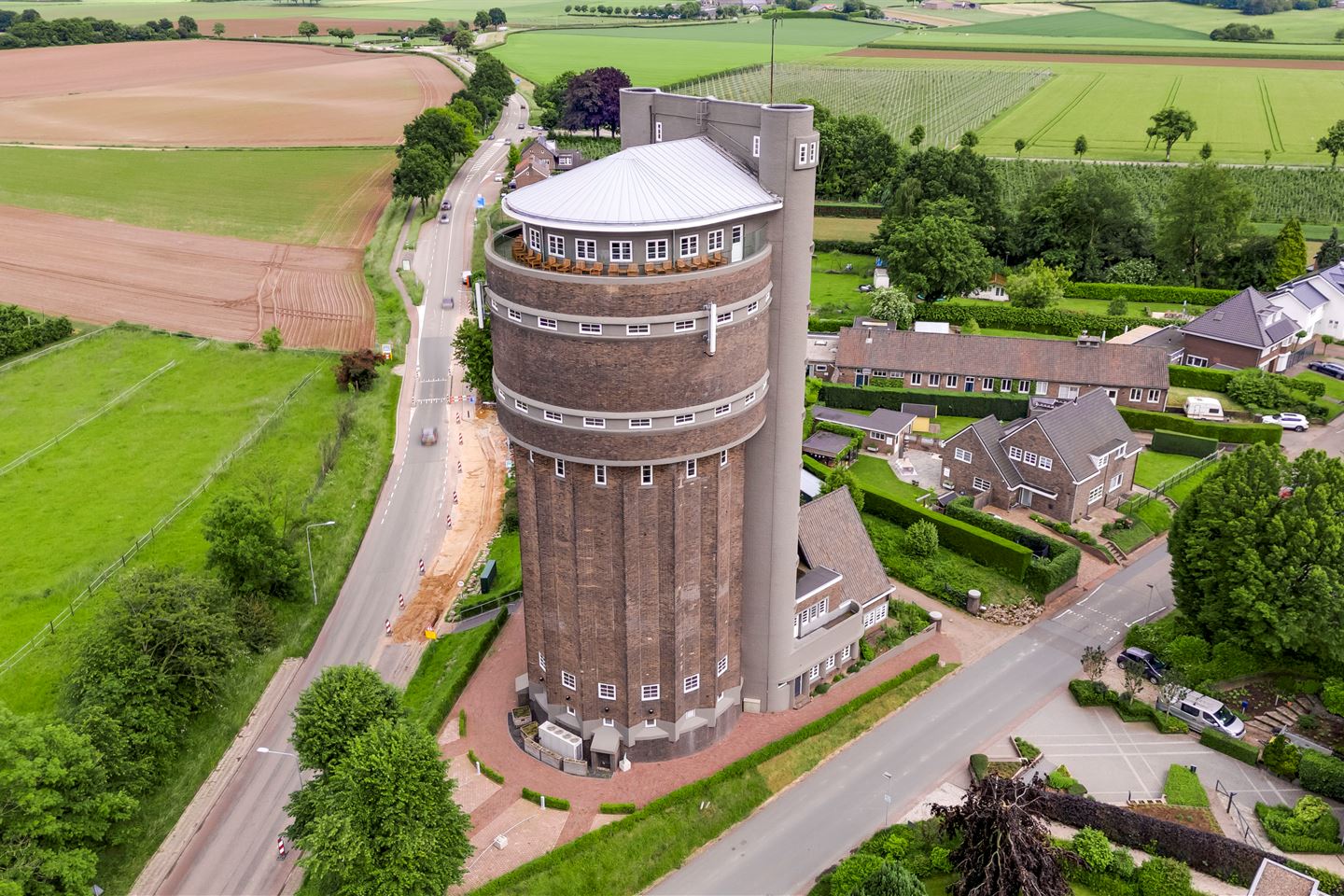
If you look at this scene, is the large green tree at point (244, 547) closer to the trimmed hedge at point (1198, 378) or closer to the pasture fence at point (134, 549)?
the pasture fence at point (134, 549)

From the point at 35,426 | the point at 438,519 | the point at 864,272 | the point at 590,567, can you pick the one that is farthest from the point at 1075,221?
the point at 35,426

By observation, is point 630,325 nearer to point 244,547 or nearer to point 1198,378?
point 244,547

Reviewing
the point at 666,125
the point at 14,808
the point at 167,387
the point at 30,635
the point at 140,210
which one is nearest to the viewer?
the point at 14,808

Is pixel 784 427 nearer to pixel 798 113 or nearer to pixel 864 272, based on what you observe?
pixel 798 113

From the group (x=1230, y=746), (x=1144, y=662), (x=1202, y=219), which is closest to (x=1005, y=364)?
(x=1144, y=662)

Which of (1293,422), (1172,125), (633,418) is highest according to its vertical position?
(1172,125)
